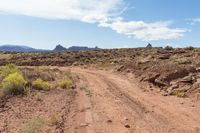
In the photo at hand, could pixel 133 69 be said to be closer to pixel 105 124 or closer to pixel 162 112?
pixel 162 112

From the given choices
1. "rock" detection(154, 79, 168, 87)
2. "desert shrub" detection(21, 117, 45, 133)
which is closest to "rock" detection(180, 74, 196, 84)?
"rock" detection(154, 79, 168, 87)

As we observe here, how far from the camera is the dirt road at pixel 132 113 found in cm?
1294

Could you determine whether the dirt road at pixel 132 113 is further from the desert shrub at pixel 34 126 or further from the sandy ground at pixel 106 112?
the desert shrub at pixel 34 126

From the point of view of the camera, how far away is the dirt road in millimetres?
12938

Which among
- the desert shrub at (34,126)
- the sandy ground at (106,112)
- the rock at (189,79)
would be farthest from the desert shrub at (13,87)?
the rock at (189,79)

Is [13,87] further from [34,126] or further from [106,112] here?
[34,126]

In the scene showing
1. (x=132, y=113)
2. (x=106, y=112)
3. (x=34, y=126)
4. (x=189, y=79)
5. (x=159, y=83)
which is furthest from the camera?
(x=159, y=83)

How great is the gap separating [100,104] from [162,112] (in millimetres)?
3062

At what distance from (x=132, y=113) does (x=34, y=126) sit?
4516mm

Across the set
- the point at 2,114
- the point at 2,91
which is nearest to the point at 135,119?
the point at 2,114

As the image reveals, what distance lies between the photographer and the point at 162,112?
16.1 m

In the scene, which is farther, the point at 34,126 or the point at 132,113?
the point at 132,113

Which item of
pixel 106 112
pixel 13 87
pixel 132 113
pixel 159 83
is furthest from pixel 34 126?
pixel 159 83

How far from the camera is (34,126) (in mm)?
12672
